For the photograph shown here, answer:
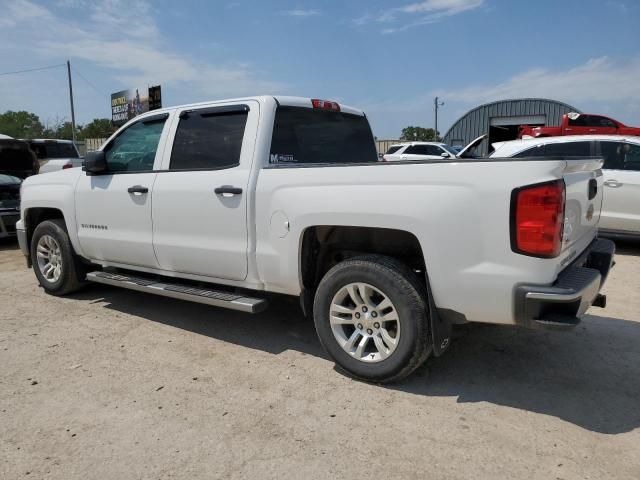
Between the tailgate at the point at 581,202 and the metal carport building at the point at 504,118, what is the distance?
94.4ft

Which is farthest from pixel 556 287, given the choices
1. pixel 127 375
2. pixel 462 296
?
pixel 127 375

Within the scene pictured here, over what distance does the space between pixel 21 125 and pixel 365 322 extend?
6811 cm

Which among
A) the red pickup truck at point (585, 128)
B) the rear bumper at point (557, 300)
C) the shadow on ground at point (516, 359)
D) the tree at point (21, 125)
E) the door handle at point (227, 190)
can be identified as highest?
the tree at point (21, 125)

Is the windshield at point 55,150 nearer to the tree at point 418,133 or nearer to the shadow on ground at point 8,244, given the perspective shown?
the shadow on ground at point 8,244

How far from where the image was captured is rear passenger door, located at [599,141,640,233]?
24.5 ft

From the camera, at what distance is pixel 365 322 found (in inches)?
135

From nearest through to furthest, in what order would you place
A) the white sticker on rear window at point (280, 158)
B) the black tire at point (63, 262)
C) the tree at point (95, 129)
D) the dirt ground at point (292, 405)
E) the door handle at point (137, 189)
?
the dirt ground at point (292, 405) < the white sticker on rear window at point (280, 158) < the door handle at point (137, 189) < the black tire at point (63, 262) < the tree at point (95, 129)

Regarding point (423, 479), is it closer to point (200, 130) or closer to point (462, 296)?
point (462, 296)

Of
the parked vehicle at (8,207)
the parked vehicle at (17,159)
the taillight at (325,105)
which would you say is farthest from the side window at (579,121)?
the parked vehicle at (8,207)

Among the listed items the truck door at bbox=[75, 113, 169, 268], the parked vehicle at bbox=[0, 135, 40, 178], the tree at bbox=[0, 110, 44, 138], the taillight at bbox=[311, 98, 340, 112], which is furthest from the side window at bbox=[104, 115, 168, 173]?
the tree at bbox=[0, 110, 44, 138]

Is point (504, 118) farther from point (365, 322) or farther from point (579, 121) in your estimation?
point (365, 322)

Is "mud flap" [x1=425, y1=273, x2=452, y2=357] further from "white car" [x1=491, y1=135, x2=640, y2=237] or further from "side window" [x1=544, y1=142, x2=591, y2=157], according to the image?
"side window" [x1=544, y1=142, x2=591, y2=157]

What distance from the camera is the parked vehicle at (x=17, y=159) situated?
9.77 meters

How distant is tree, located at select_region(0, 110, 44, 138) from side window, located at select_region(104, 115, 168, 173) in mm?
56807
